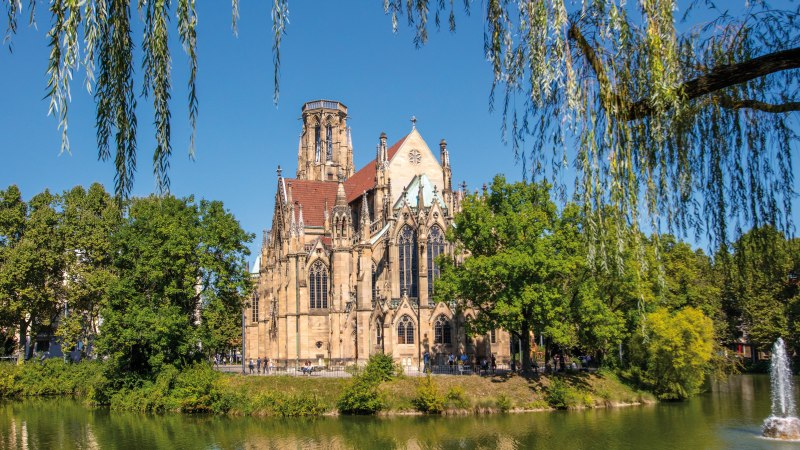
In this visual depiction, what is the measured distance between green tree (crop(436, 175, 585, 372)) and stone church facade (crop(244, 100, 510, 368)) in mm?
7620

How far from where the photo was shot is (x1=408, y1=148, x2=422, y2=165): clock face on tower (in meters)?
63.5

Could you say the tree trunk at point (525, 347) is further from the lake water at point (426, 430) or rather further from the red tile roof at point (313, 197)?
the red tile roof at point (313, 197)

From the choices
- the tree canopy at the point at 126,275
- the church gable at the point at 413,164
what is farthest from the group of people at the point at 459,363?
the church gable at the point at 413,164

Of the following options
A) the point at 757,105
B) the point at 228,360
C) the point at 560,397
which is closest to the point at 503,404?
the point at 560,397

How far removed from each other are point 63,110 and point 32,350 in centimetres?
6571

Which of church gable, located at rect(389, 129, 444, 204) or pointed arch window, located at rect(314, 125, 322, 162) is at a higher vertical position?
pointed arch window, located at rect(314, 125, 322, 162)

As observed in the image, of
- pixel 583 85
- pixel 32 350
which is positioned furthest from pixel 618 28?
pixel 32 350

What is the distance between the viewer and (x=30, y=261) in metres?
52.0

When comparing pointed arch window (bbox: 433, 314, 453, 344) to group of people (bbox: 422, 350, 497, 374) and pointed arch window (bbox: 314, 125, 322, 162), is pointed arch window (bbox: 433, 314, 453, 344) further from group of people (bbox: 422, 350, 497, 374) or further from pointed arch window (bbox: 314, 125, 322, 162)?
pointed arch window (bbox: 314, 125, 322, 162)

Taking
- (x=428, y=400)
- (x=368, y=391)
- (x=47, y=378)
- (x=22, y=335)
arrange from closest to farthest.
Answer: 1. (x=428, y=400)
2. (x=368, y=391)
3. (x=47, y=378)
4. (x=22, y=335)

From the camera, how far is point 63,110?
18.6 ft

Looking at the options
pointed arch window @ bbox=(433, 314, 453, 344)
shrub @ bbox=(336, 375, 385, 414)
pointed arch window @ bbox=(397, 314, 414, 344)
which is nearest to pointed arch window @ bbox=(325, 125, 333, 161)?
pointed arch window @ bbox=(397, 314, 414, 344)

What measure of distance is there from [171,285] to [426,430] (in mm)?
20375

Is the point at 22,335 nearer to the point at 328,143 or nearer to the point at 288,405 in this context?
the point at 288,405
